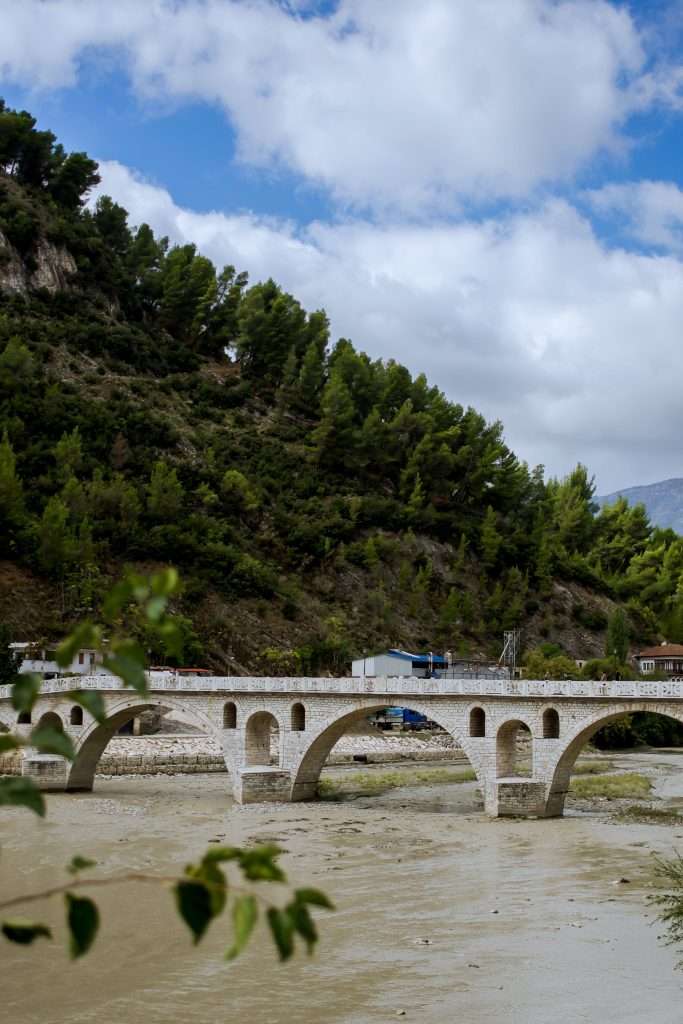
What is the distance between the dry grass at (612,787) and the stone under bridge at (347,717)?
3223mm

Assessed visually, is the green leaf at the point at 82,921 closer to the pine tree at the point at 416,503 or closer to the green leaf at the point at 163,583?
the green leaf at the point at 163,583

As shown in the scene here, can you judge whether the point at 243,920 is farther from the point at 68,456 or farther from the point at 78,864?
the point at 68,456

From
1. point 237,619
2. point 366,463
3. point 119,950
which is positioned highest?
point 366,463

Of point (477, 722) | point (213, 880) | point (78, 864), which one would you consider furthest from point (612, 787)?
point (78, 864)

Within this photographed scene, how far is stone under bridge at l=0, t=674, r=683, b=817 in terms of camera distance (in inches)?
1305

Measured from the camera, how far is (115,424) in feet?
250

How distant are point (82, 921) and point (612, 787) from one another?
1565 inches

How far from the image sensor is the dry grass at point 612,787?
1516 inches

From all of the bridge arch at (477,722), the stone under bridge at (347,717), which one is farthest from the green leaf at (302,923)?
the bridge arch at (477,722)

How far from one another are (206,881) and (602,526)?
327 ft

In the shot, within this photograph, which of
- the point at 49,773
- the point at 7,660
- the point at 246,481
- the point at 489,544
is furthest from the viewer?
the point at 489,544

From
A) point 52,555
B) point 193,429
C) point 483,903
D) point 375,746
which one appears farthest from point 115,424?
point 483,903

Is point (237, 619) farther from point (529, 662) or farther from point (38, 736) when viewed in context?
point (38, 736)

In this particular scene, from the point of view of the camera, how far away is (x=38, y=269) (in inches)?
3494
